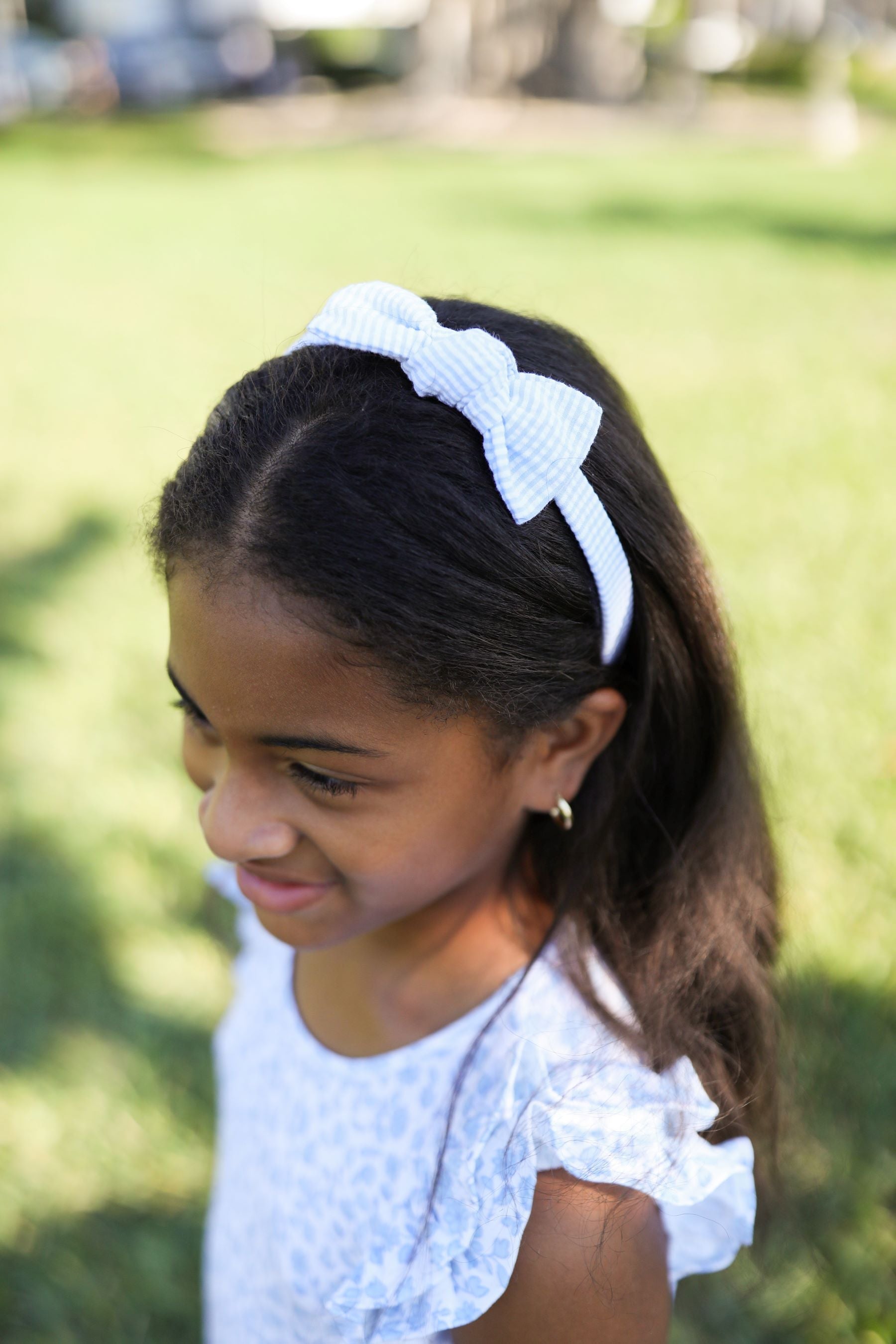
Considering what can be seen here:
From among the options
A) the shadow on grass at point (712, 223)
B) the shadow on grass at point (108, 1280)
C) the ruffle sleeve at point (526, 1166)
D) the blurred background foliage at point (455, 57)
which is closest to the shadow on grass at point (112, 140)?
the blurred background foliage at point (455, 57)

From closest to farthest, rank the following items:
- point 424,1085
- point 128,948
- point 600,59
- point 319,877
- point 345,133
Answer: point 319,877 → point 424,1085 → point 128,948 → point 345,133 → point 600,59

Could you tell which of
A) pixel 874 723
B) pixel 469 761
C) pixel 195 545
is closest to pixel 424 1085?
pixel 469 761

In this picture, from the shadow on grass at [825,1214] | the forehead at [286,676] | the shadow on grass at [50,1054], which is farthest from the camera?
the shadow on grass at [50,1054]

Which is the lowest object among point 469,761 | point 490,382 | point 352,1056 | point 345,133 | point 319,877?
point 345,133

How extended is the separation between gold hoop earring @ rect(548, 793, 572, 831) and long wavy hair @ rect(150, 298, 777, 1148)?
33 mm

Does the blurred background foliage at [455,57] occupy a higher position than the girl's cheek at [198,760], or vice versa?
the girl's cheek at [198,760]

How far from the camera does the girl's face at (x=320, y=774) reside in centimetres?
123

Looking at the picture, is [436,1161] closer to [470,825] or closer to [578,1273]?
[578,1273]

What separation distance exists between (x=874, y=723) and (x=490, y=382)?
2.33 metres

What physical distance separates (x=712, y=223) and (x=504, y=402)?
10070 mm

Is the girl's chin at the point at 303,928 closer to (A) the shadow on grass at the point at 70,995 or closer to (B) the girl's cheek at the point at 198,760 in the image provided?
(B) the girl's cheek at the point at 198,760

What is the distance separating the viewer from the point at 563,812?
1.46 meters

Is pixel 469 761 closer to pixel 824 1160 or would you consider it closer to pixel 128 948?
pixel 824 1160

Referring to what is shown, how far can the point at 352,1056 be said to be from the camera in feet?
5.09
